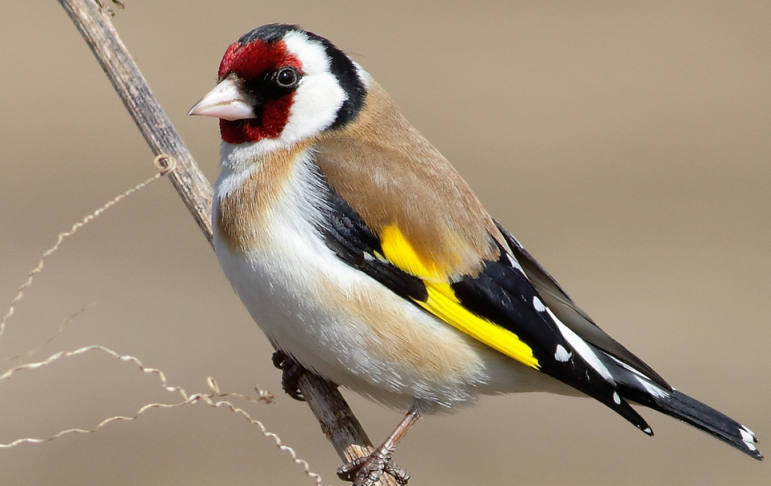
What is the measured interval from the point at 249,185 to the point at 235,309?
5.57 m

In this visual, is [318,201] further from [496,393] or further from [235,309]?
[235,309]

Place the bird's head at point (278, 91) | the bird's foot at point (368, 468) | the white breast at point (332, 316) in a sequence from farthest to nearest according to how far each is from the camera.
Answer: the bird's head at point (278, 91) → the bird's foot at point (368, 468) → the white breast at point (332, 316)

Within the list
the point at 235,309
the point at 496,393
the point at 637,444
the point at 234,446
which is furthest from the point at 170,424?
the point at 496,393

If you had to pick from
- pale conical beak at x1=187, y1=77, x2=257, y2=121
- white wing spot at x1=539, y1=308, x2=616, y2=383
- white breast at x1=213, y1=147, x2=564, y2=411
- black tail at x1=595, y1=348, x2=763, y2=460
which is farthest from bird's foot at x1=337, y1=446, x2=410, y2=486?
pale conical beak at x1=187, y1=77, x2=257, y2=121

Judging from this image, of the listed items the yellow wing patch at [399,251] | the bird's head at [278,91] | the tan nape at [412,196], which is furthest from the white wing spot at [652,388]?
the bird's head at [278,91]

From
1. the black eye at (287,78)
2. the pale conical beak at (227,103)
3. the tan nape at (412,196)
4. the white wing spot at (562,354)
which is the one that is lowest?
the white wing spot at (562,354)

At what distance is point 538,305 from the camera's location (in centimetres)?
372

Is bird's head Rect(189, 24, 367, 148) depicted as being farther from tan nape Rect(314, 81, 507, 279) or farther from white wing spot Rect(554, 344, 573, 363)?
white wing spot Rect(554, 344, 573, 363)

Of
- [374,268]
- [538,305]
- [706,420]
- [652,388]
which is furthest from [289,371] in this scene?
[706,420]

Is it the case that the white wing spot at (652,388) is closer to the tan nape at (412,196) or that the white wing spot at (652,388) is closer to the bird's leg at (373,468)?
the tan nape at (412,196)

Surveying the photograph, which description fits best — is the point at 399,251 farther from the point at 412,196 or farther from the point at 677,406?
the point at 677,406

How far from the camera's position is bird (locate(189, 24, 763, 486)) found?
354 cm

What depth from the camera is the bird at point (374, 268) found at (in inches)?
139

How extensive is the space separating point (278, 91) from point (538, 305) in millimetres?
1252
